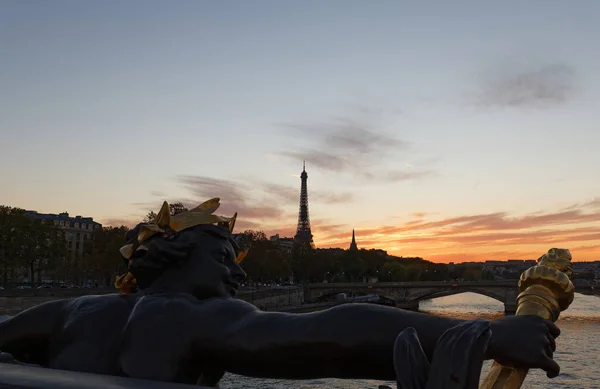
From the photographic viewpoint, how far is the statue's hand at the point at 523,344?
5.77ft

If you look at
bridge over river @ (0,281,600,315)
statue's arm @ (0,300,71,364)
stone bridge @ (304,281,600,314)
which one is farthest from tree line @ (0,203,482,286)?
statue's arm @ (0,300,71,364)

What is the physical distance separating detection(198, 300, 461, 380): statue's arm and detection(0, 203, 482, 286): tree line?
15936 millimetres

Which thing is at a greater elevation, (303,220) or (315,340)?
(303,220)

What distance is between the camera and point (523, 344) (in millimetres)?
1765

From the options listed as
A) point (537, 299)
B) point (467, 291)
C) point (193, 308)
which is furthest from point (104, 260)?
point (537, 299)

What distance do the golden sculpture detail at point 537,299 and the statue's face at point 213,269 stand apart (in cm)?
115

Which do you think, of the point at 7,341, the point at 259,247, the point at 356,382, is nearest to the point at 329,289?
the point at 259,247

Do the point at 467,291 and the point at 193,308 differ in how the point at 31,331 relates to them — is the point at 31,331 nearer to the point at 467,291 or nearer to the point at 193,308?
the point at 193,308

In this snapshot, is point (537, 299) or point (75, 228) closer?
point (537, 299)

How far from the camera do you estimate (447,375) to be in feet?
5.09

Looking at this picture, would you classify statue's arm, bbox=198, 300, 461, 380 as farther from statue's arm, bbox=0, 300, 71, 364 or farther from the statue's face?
statue's arm, bbox=0, 300, 71, 364

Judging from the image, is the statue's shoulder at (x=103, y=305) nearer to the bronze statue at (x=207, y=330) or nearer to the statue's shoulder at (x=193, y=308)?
the bronze statue at (x=207, y=330)

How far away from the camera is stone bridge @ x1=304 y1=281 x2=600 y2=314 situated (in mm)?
55062

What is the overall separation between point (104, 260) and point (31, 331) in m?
43.8
